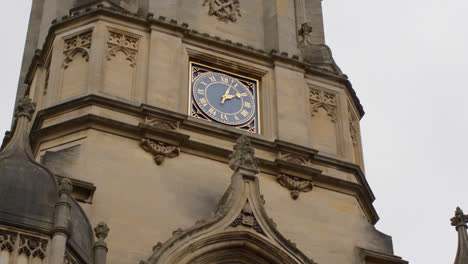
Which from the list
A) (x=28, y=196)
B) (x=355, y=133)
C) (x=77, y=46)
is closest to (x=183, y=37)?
(x=77, y=46)

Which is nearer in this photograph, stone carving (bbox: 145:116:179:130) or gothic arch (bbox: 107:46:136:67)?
stone carving (bbox: 145:116:179:130)

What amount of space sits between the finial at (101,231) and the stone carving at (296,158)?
15.9ft

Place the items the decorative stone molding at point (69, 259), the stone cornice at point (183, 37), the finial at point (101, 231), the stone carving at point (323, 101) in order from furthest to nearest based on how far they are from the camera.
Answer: the stone carving at point (323, 101) < the stone cornice at point (183, 37) < the finial at point (101, 231) < the decorative stone molding at point (69, 259)

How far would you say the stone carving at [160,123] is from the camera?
68.5 feet

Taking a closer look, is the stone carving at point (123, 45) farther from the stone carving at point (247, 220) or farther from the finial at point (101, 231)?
the finial at point (101, 231)

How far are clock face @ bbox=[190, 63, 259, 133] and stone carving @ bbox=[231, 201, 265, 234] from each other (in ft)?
8.68

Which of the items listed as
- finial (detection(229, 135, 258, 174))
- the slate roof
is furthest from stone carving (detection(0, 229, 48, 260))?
finial (detection(229, 135, 258, 174))

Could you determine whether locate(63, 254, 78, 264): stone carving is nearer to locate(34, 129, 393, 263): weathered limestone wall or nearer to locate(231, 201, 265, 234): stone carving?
locate(34, 129, 393, 263): weathered limestone wall

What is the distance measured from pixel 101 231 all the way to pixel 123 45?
18.1ft

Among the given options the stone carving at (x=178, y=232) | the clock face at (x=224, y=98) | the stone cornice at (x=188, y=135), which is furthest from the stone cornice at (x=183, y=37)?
the stone carving at (x=178, y=232)

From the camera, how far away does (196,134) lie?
21.3 meters

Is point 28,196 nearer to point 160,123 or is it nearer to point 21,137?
point 21,137

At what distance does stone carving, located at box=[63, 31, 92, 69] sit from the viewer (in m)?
22.0

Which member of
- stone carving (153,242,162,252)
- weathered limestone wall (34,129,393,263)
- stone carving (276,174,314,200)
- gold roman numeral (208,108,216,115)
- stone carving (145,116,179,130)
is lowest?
stone carving (153,242,162,252)
